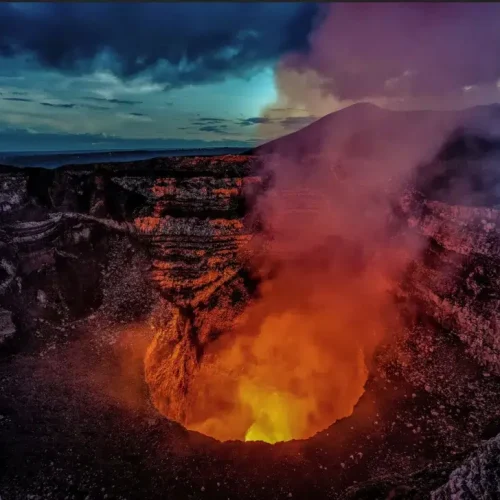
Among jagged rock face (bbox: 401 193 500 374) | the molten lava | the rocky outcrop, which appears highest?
jagged rock face (bbox: 401 193 500 374)

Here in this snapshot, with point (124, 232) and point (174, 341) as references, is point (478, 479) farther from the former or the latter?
point (124, 232)

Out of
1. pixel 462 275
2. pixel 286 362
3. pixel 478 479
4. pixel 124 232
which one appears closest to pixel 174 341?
pixel 286 362

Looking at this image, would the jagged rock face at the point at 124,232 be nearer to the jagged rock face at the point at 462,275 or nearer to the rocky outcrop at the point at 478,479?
the jagged rock face at the point at 462,275

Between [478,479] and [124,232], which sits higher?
[124,232]

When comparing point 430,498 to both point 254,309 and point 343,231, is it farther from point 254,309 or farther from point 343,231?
point 343,231

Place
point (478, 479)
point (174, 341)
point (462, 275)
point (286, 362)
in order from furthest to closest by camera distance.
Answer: point (286, 362) → point (174, 341) → point (462, 275) → point (478, 479)

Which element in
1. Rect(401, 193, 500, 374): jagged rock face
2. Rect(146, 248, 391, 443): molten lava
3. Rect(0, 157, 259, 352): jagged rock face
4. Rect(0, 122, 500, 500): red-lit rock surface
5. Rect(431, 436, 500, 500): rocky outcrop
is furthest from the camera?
Rect(0, 157, 259, 352): jagged rock face

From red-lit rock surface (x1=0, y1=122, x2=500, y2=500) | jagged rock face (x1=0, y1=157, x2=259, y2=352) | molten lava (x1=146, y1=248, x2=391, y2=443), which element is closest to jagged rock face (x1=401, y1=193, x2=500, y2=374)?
red-lit rock surface (x1=0, y1=122, x2=500, y2=500)

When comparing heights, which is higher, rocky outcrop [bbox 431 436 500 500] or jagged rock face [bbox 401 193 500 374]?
jagged rock face [bbox 401 193 500 374]

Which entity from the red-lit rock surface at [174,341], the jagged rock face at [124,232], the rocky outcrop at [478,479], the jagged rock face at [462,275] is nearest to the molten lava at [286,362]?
the red-lit rock surface at [174,341]

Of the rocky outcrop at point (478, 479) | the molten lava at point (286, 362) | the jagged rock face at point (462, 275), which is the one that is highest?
the jagged rock face at point (462, 275)

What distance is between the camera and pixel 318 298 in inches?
682

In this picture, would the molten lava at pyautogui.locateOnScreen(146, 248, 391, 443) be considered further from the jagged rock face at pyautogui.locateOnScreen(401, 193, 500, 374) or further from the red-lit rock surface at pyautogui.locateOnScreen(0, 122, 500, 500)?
the jagged rock face at pyautogui.locateOnScreen(401, 193, 500, 374)

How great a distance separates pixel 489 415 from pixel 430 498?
440 cm
